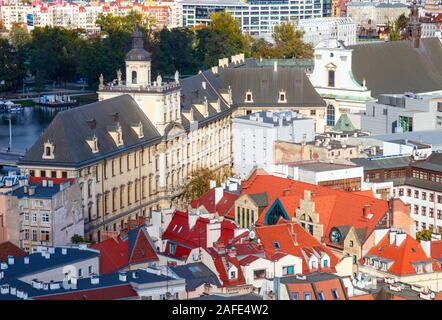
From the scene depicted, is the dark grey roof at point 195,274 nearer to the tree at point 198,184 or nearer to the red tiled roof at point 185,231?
the red tiled roof at point 185,231

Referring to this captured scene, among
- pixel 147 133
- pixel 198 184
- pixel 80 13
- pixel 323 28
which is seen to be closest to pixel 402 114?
pixel 198 184

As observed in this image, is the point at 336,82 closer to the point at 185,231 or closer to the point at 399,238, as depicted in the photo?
the point at 185,231

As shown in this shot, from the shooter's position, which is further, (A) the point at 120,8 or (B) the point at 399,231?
(A) the point at 120,8

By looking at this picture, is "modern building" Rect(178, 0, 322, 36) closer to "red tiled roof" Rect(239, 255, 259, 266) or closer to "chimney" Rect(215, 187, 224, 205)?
"chimney" Rect(215, 187, 224, 205)

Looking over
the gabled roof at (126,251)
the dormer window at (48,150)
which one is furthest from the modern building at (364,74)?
the gabled roof at (126,251)

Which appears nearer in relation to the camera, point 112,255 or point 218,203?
point 112,255

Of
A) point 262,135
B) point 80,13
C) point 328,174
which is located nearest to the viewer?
point 328,174
